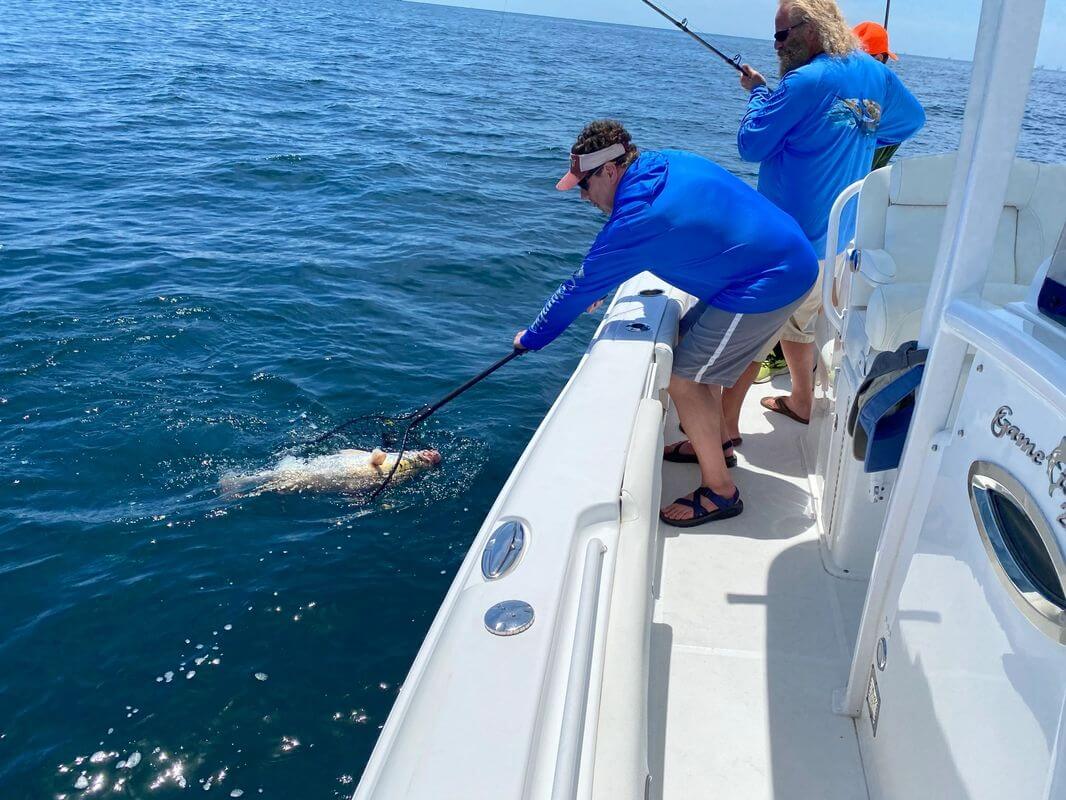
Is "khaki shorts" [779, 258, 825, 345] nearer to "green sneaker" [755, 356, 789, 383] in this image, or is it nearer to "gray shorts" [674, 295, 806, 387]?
"gray shorts" [674, 295, 806, 387]

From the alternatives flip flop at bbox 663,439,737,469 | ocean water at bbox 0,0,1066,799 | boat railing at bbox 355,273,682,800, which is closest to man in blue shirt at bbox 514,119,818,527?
flip flop at bbox 663,439,737,469

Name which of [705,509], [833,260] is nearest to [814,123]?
A: [833,260]

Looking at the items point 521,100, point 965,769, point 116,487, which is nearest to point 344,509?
point 116,487

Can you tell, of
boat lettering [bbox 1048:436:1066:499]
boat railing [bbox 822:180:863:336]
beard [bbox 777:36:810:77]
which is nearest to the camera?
boat lettering [bbox 1048:436:1066:499]

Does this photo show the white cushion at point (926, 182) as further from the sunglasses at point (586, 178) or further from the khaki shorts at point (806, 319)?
the sunglasses at point (586, 178)

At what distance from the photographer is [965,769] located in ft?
4.69

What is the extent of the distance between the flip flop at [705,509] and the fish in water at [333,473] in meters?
2.11

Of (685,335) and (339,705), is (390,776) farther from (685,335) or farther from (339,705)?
(685,335)

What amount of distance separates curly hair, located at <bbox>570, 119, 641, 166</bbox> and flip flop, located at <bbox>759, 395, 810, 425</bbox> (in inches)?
67.9

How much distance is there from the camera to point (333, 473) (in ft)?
16.3

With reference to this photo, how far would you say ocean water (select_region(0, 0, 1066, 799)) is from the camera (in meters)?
3.37

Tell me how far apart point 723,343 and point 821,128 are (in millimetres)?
1213

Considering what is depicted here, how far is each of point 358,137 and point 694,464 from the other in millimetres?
12453

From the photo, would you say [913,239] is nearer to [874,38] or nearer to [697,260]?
[697,260]
